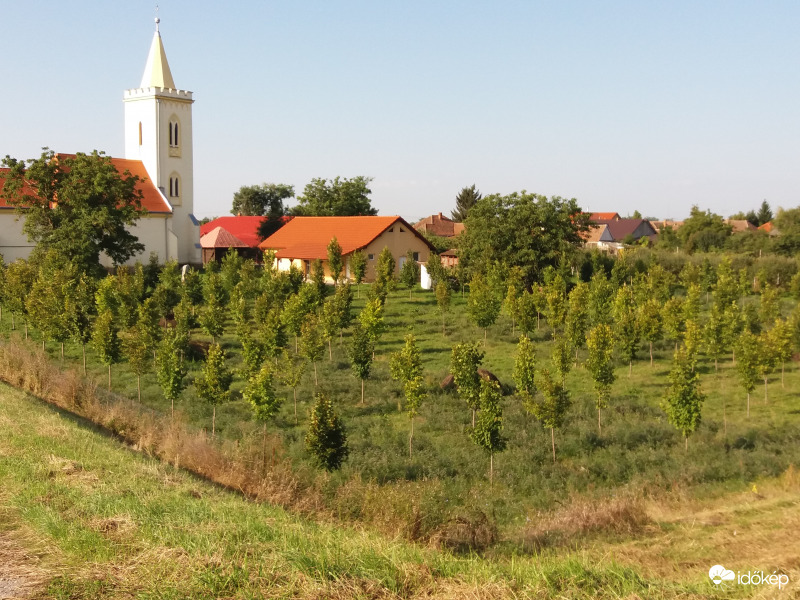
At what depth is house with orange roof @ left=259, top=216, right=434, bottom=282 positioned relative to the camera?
5228 centimetres

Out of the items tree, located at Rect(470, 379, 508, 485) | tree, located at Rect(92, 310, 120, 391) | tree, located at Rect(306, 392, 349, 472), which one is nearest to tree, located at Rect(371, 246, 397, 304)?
tree, located at Rect(92, 310, 120, 391)

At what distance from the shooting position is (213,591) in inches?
279

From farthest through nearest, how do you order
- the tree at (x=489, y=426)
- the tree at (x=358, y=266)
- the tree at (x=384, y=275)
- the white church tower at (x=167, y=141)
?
the white church tower at (x=167, y=141)
the tree at (x=358, y=266)
the tree at (x=384, y=275)
the tree at (x=489, y=426)

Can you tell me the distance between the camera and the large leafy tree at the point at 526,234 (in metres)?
48.6

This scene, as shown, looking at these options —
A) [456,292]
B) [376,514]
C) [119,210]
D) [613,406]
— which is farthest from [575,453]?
[119,210]

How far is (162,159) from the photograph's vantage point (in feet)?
194

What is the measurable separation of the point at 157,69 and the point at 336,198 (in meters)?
19.0

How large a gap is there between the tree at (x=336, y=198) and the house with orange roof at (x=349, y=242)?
419 inches

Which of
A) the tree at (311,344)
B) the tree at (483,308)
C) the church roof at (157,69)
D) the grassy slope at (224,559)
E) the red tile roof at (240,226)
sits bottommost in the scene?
the grassy slope at (224,559)

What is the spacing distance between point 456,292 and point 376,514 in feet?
120

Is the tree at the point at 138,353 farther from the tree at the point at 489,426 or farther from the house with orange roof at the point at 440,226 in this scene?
the house with orange roof at the point at 440,226

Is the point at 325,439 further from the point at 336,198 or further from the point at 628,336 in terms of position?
the point at 336,198

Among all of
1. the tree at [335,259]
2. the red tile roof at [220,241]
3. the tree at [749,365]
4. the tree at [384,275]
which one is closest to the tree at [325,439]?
the tree at [749,365]

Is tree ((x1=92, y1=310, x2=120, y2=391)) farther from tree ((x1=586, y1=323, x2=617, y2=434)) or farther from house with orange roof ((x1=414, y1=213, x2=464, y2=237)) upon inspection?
house with orange roof ((x1=414, y1=213, x2=464, y2=237))
